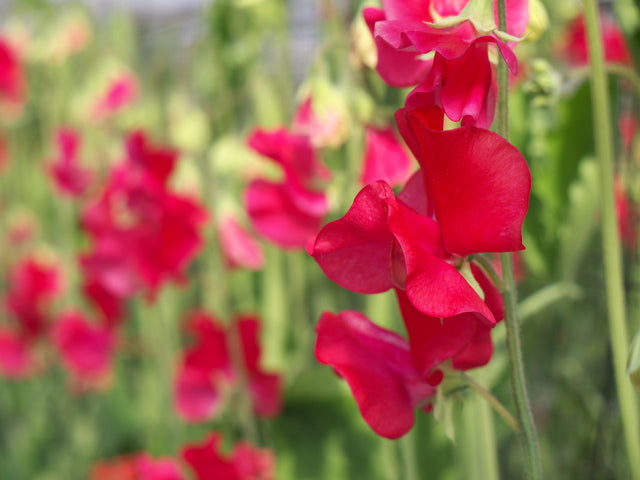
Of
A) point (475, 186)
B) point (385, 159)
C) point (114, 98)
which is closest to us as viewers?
point (475, 186)

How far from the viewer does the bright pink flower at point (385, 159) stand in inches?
24.2

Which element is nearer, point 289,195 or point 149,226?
point 289,195

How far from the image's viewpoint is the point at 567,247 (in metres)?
0.60

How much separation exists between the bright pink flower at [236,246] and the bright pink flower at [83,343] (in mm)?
414

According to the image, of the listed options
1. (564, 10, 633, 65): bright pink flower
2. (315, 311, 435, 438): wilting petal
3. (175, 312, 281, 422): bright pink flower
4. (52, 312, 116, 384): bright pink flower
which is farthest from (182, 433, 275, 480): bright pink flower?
(564, 10, 633, 65): bright pink flower

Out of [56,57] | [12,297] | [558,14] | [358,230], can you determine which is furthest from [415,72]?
[56,57]

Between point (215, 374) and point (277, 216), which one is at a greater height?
point (277, 216)

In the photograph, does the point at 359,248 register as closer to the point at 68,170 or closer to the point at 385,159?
the point at 385,159

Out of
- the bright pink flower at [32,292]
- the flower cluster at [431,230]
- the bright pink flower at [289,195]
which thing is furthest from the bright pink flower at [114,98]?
the flower cluster at [431,230]

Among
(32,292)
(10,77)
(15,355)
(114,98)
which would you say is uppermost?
(10,77)

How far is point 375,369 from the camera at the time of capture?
32cm

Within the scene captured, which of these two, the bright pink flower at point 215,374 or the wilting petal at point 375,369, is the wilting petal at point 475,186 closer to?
the wilting petal at point 375,369

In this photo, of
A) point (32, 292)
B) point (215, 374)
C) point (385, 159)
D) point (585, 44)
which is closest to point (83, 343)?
point (32, 292)

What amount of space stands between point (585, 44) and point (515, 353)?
1214mm
